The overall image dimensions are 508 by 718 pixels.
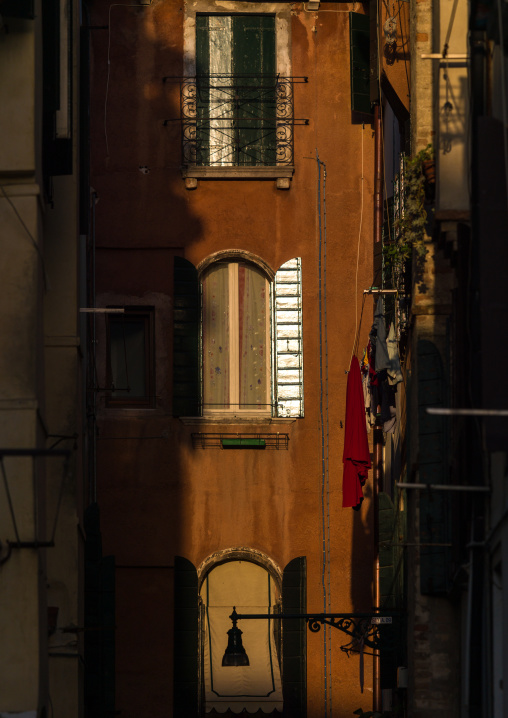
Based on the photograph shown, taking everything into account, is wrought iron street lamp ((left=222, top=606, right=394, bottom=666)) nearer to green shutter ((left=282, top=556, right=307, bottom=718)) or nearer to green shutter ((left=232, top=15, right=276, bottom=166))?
green shutter ((left=282, top=556, right=307, bottom=718))

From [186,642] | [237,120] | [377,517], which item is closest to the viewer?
[186,642]

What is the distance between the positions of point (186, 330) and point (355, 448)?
3320 millimetres

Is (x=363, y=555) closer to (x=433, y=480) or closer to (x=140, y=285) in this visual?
(x=140, y=285)

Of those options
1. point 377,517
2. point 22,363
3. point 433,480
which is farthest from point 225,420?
point 22,363

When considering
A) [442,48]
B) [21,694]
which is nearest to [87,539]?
[21,694]

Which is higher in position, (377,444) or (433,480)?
(377,444)

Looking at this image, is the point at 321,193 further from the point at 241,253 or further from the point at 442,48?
the point at 442,48

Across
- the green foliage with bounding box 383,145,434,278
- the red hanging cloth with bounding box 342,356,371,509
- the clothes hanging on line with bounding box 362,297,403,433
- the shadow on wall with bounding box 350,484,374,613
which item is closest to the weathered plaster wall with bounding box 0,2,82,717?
the green foliage with bounding box 383,145,434,278

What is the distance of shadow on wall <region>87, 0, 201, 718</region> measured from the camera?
18.6m

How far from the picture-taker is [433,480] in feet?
46.9

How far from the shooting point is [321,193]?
19.9m

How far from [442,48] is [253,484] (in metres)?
7.22

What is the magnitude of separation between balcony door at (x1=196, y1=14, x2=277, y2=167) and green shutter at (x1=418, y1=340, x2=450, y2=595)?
20.6 feet

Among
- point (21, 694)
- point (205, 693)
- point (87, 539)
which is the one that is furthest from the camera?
point (205, 693)
